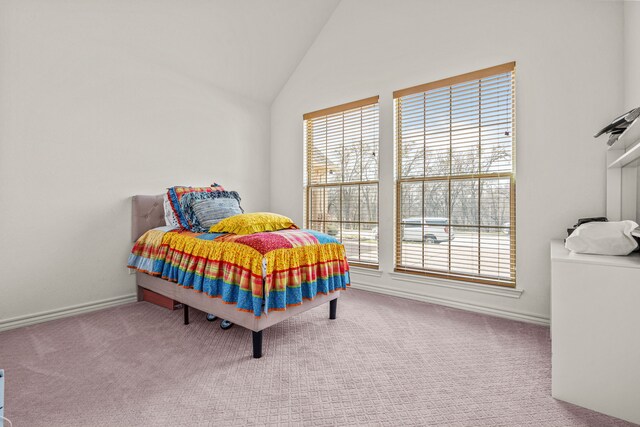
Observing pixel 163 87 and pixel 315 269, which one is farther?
pixel 163 87

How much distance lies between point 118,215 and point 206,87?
6.03 feet

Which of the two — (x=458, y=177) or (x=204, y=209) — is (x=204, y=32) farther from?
(x=458, y=177)

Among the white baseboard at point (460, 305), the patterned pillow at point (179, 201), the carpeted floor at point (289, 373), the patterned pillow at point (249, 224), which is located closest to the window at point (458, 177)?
the white baseboard at point (460, 305)

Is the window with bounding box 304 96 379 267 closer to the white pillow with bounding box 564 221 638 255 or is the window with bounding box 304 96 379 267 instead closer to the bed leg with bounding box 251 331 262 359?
the bed leg with bounding box 251 331 262 359

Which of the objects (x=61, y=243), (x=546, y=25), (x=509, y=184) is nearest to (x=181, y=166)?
(x=61, y=243)

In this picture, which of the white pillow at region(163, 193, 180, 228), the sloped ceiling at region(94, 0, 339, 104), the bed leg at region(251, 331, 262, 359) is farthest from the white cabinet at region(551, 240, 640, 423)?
the sloped ceiling at region(94, 0, 339, 104)

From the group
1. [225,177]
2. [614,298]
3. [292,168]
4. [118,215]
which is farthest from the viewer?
[292,168]

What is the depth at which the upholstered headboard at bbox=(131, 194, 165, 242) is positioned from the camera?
3.15 meters

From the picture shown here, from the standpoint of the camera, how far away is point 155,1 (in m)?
2.88

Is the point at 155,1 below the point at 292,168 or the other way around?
the other way around

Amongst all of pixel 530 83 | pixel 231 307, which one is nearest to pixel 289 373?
pixel 231 307

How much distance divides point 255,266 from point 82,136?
224 centimetres

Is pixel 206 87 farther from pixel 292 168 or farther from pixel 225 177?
pixel 292 168

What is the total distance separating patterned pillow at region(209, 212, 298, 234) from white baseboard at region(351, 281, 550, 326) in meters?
1.45
